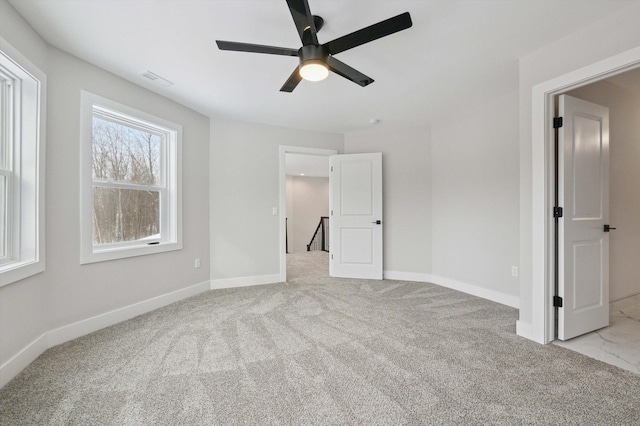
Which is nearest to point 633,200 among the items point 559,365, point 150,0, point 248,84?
point 559,365

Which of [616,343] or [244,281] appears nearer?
[616,343]

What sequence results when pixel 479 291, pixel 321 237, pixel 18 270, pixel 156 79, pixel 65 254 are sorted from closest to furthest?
pixel 18 270 < pixel 65 254 < pixel 156 79 < pixel 479 291 < pixel 321 237

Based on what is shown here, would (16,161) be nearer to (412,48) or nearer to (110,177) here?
(110,177)

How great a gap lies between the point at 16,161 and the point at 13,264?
0.73 m

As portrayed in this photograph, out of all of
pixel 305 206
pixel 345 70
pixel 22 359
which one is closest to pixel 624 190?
pixel 345 70

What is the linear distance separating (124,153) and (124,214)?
25.3 inches

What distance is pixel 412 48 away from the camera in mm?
2314

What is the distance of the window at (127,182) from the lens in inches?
103

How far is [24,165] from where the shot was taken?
6.94ft

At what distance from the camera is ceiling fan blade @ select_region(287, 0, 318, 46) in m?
1.51

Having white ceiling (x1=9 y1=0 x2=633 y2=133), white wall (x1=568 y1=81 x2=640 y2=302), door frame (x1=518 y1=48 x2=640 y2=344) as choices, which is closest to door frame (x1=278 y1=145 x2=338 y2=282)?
white ceiling (x1=9 y1=0 x2=633 y2=133)

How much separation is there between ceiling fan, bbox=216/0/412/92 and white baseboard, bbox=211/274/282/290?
120 inches

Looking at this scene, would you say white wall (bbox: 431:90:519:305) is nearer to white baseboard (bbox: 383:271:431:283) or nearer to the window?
white baseboard (bbox: 383:271:431:283)

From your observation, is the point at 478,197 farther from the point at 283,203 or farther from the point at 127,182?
the point at 127,182
